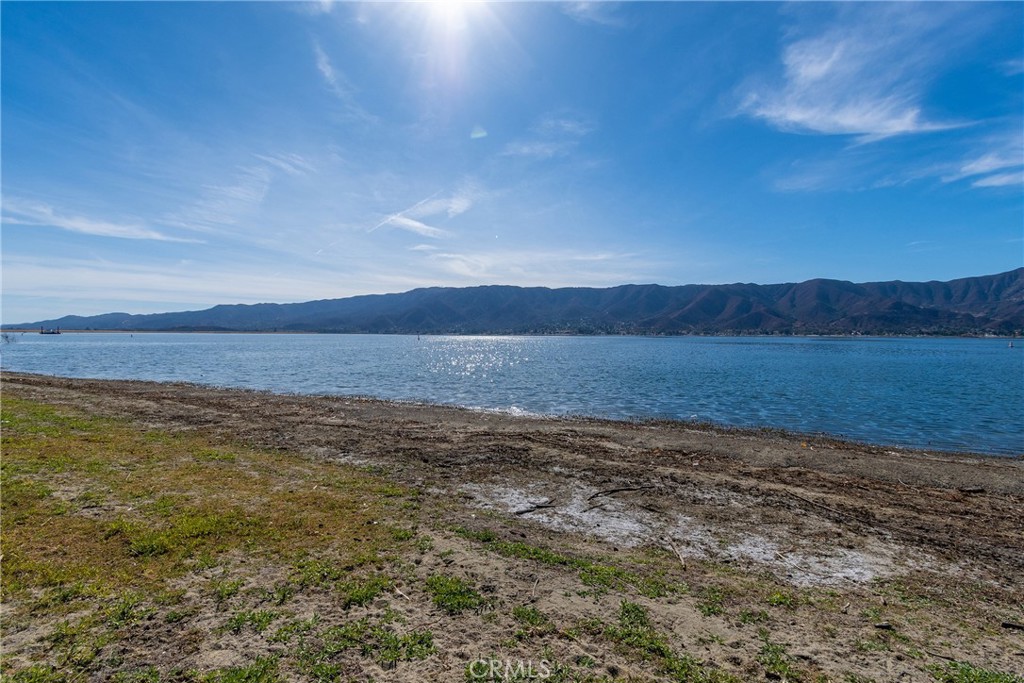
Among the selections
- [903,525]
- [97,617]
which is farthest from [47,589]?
[903,525]

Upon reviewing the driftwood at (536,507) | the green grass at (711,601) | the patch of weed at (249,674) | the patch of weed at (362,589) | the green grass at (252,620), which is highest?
the patch of weed at (249,674)

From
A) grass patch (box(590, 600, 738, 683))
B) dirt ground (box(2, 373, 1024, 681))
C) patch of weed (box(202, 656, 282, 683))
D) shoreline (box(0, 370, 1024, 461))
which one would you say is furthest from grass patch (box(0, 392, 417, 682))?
shoreline (box(0, 370, 1024, 461))

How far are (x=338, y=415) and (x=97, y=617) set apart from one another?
21631 millimetres

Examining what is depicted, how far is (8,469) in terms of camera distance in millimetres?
12430

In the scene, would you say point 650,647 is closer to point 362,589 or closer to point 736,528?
point 362,589

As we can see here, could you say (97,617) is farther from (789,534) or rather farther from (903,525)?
(903,525)
